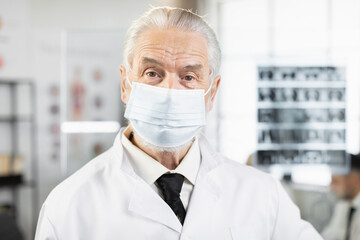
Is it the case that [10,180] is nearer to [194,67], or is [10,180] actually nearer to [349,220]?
[349,220]

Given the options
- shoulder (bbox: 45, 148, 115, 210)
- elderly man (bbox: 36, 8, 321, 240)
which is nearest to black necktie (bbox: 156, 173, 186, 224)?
elderly man (bbox: 36, 8, 321, 240)

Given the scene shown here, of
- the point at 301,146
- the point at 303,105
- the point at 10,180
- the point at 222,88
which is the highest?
the point at 222,88

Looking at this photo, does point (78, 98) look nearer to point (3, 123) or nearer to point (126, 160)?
point (3, 123)

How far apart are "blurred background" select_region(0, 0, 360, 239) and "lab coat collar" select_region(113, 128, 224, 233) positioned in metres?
2.65

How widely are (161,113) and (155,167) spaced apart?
0.16 metres

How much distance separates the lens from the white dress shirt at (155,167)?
A: 1202 millimetres

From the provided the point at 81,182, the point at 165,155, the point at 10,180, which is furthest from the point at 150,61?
the point at 10,180

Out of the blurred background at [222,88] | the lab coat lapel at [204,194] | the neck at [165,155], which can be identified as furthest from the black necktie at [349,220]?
the neck at [165,155]

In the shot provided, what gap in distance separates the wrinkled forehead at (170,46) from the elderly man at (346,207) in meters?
1.98

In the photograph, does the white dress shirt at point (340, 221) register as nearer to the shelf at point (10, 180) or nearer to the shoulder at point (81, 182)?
the shoulder at point (81, 182)

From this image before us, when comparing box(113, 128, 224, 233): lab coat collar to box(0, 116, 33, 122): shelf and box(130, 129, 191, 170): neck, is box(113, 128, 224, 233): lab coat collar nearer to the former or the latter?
box(130, 129, 191, 170): neck

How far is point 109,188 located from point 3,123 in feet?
11.4

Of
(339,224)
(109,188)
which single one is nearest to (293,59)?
(339,224)

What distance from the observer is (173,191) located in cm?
118
